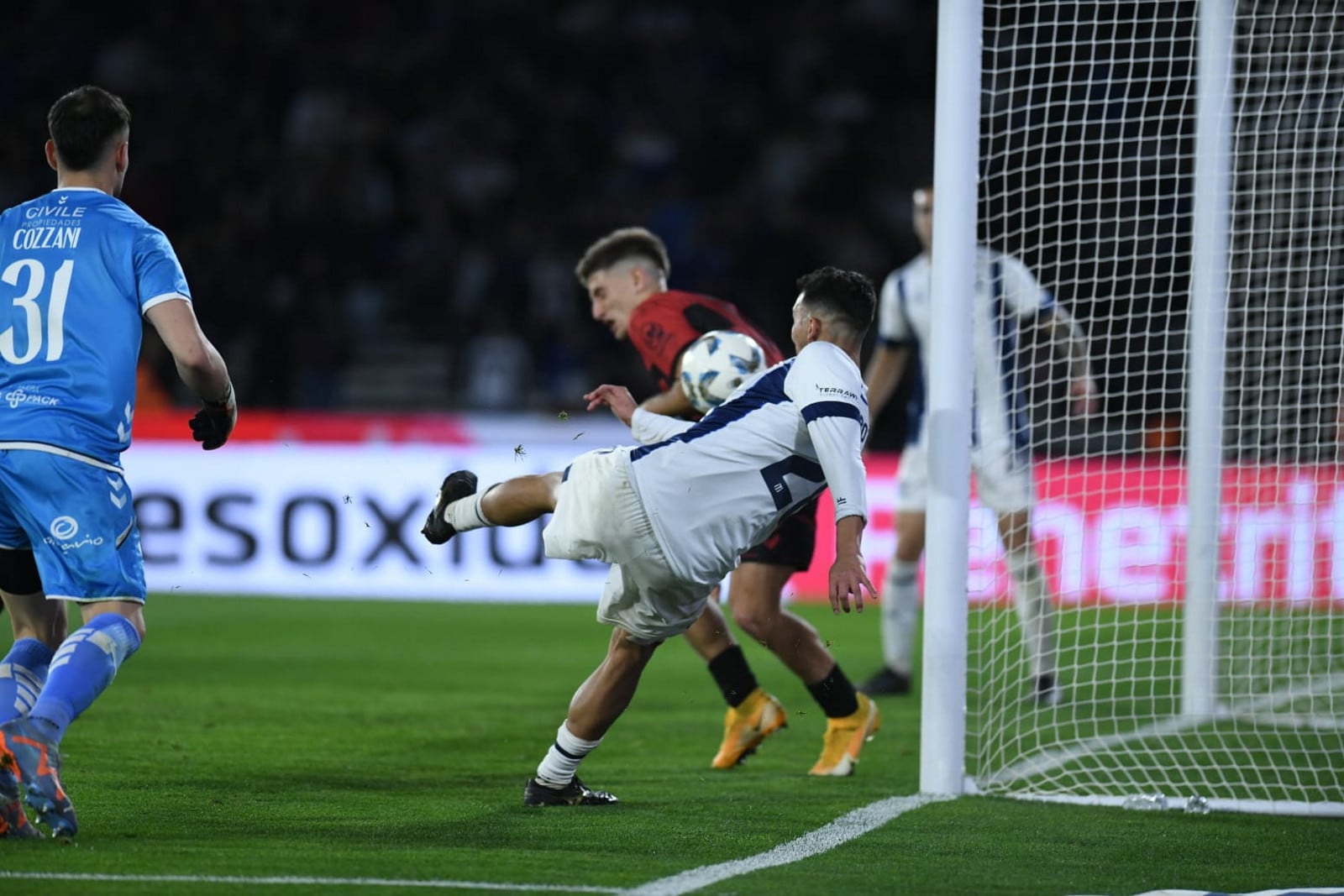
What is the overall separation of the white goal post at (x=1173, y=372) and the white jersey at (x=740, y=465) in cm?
80

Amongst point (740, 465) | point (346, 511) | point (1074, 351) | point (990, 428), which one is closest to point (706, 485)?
point (740, 465)

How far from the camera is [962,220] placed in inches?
212

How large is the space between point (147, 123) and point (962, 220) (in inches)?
525

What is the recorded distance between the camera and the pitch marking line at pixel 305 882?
3699 millimetres

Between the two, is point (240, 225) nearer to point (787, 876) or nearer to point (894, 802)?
point (894, 802)

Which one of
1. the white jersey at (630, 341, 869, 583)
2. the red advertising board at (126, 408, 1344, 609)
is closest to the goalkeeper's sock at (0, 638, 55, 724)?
the white jersey at (630, 341, 869, 583)

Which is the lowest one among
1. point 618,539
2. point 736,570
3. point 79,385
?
point 736,570

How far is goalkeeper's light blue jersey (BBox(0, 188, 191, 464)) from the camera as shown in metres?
4.20

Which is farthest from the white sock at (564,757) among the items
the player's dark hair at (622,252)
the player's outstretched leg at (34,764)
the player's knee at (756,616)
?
the player's dark hair at (622,252)

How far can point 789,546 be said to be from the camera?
19.9ft

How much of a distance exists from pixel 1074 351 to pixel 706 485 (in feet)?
10.1

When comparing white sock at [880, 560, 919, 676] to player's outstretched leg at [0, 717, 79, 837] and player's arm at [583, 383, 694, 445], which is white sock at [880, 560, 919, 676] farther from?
player's outstretched leg at [0, 717, 79, 837]

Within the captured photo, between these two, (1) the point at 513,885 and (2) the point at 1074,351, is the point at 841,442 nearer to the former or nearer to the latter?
(1) the point at 513,885

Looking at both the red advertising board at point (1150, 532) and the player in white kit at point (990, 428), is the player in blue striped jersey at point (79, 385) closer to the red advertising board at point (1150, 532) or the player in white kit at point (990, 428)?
the player in white kit at point (990, 428)
